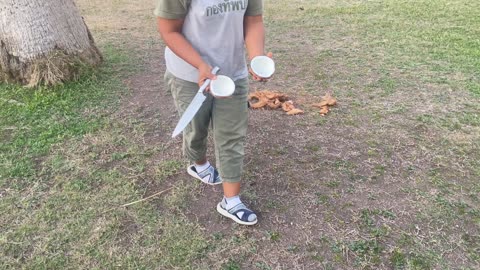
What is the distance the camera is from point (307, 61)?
449 centimetres

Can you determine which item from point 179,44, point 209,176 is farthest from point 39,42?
point 179,44

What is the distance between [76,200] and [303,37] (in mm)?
3675

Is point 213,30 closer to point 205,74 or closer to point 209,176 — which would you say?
point 205,74

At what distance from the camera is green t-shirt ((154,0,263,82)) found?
1.86 meters

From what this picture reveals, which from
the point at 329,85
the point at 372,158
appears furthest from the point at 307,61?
the point at 372,158

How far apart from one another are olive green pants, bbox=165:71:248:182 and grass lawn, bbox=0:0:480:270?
32 cm

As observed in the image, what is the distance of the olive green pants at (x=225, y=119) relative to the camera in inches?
82.0

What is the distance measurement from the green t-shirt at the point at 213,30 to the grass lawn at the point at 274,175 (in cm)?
76

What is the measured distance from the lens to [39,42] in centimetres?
361

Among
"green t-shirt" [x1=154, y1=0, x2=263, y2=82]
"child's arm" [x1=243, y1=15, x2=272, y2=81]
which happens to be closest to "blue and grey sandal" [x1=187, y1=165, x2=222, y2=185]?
"green t-shirt" [x1=154, y1=0, x2=263, y2=82]

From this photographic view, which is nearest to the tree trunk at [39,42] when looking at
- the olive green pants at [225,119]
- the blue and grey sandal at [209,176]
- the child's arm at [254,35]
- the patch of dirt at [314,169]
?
the patch of dirt at [314,169]

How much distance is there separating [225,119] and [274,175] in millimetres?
686

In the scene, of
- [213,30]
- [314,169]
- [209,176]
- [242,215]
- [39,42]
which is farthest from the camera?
[39,42]

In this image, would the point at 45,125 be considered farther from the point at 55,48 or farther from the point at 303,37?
the point at 303,37
